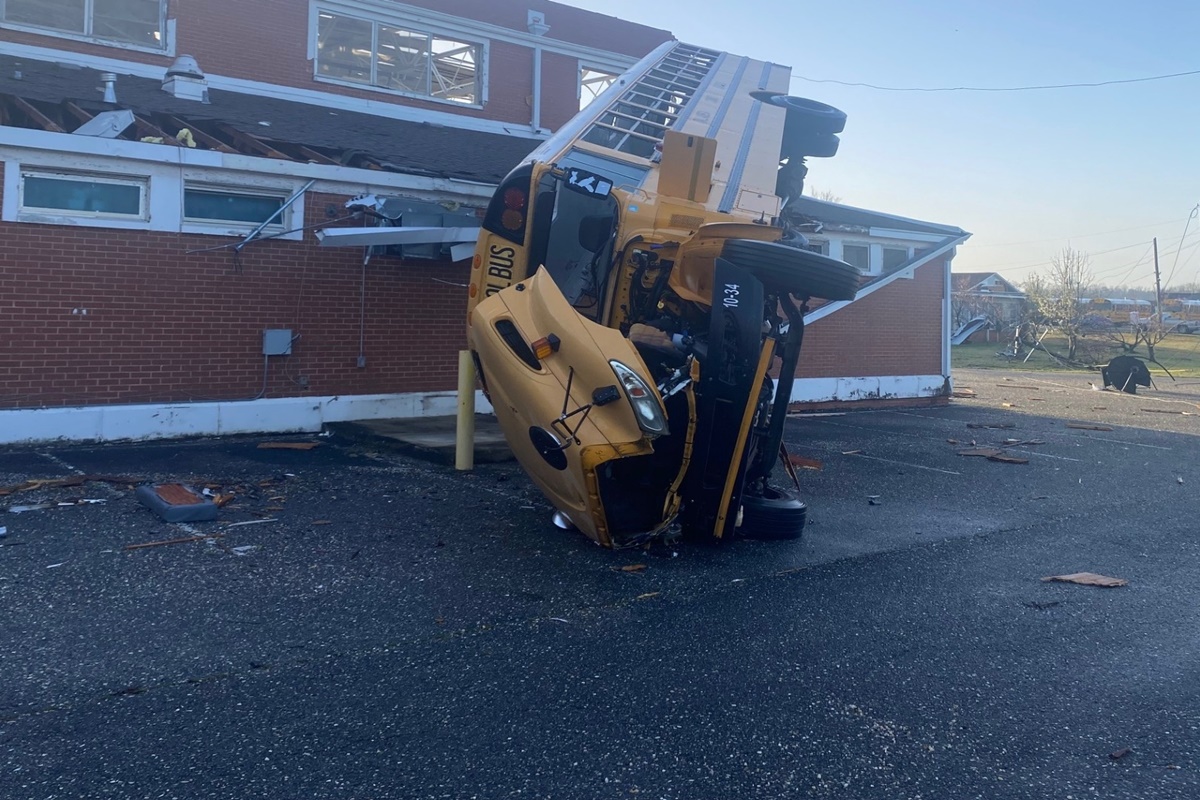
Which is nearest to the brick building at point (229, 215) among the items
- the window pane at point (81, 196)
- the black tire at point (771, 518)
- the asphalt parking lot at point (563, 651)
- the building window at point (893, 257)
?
the window pane at point (81, 196)

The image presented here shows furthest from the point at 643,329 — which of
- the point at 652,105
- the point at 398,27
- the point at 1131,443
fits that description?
the point at 398,27

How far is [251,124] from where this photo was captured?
1235 centimetres

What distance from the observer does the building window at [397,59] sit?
1622cm

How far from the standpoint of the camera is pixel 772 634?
202 inches

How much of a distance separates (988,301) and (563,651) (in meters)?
63.2

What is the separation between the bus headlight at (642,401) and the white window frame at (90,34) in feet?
40.4

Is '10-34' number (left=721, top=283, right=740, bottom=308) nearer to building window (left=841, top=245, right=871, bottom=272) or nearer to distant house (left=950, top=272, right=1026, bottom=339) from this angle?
building window (left=841, top=245, right=871, bottom=272)

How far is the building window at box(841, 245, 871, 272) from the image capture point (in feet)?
56.6

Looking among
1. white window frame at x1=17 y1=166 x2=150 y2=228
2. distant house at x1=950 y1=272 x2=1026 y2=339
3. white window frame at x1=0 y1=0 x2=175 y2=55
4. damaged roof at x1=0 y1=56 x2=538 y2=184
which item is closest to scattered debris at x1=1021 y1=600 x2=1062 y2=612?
damaged roof at x1=0 y1=56 x2=538 y2=184

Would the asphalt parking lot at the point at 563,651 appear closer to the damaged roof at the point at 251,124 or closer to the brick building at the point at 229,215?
the brick building at the point at 229,215

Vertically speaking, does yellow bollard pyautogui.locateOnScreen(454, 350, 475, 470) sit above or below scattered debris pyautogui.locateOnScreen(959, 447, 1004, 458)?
above

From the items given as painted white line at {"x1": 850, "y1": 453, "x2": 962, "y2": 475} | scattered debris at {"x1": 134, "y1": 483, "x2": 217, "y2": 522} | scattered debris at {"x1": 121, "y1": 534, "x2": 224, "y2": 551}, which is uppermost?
painted white line at {"x1": 850, "y1": 453, "x2": 962, "y2": 475}

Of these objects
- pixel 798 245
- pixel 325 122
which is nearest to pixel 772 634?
pixel 798 245

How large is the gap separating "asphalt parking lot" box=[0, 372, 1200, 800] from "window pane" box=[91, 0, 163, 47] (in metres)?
8.55
